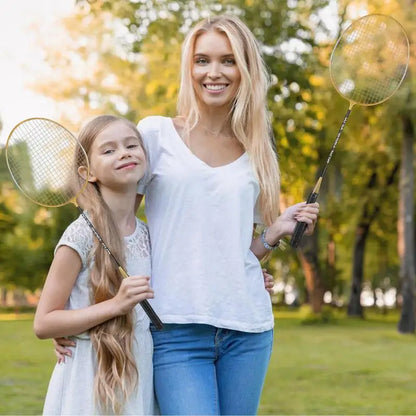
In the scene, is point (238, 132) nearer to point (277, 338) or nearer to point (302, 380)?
point (302, 380)

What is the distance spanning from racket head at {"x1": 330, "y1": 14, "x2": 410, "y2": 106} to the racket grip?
166 centimetres

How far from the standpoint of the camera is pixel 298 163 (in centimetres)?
1873

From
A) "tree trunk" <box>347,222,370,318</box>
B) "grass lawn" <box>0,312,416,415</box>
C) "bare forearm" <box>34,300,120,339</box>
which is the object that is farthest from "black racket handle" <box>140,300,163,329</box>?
"tree trunk" <box>347,222,370,318</box>

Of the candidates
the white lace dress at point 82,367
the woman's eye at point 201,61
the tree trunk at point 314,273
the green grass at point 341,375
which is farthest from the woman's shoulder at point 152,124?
the tree trunk at point 314,273

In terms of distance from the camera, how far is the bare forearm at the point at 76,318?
10.1ft

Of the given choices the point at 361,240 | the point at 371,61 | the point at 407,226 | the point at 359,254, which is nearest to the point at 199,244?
the point at 371,61

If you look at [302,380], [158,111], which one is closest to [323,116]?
[158,111]

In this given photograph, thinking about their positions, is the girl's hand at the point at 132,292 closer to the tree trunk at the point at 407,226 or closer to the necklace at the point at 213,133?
the necklace at the point at 213,133

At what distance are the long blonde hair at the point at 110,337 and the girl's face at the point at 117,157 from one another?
138 mm

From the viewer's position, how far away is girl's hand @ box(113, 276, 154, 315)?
9.83ft

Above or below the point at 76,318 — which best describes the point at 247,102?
above

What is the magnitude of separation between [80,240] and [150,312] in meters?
0.38

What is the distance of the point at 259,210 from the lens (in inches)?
146

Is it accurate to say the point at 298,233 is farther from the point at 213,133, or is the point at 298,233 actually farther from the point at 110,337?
the point at 110,337
